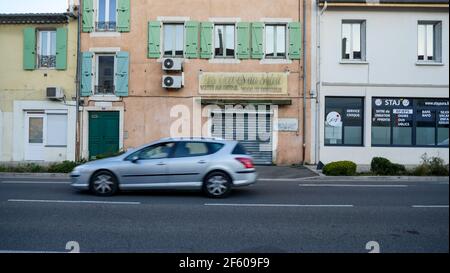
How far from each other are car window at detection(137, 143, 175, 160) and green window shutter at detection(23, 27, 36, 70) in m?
11.8

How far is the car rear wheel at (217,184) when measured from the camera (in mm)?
9266

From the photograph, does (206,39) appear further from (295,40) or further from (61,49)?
(61,49)

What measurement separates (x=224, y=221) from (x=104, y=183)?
13.1 feet

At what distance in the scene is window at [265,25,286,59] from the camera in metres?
18.1

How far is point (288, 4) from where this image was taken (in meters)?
18.0

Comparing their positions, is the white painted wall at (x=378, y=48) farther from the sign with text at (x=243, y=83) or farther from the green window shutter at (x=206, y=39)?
the green window shutter at (x=206, y=39)

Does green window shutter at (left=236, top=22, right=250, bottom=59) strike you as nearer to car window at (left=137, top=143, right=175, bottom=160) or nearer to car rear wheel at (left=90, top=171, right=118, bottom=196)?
car window at (left=137, top=143, right=175, bottom=160)

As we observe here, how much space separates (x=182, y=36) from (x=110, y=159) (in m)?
10.3

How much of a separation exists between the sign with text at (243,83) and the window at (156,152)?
8.66m

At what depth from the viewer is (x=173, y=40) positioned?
18.2m

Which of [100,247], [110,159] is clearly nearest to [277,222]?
[100,247]

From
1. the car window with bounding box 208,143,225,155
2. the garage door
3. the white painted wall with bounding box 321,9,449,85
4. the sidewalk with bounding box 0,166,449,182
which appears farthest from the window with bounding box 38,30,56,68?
the white painted wall with bounding box 321,9,449,85

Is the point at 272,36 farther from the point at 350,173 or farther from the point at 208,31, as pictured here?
the point at 350,173

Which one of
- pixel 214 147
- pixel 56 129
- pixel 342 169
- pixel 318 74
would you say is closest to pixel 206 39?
pixel 318 74
